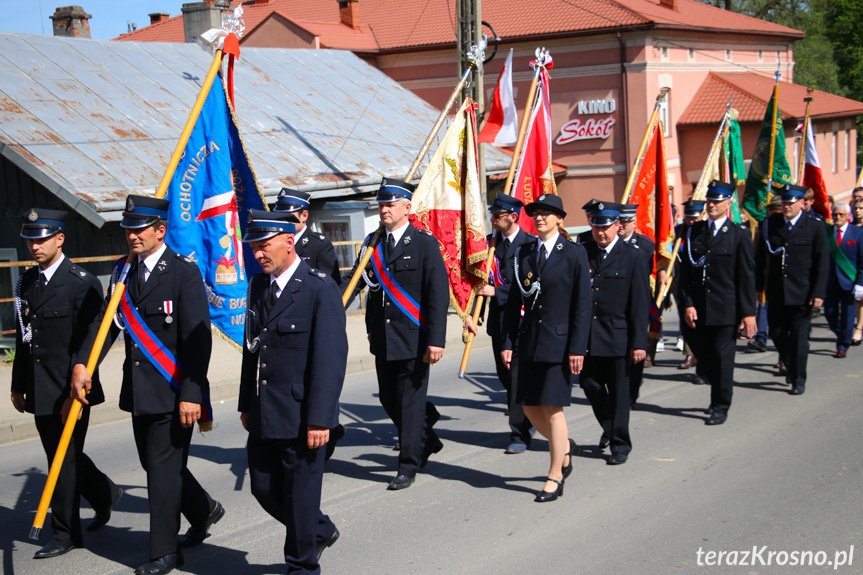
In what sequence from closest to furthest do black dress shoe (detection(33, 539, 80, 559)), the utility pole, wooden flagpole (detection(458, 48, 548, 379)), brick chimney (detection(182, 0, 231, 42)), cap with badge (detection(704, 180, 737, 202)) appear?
black dress shoe (detection(33, 539, 80, 559)) → wooden flagpole (detection(458, 48, 548, 379)) → cap with badge (detection(704, 180, 737, 202)) → the utility pole → brick chimney (detection(182, 0, 231, 42))

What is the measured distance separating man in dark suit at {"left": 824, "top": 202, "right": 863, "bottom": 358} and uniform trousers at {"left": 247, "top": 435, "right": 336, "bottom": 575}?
882 centimetres

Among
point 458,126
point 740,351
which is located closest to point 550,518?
point 458,126

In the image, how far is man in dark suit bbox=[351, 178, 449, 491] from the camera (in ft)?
21.6

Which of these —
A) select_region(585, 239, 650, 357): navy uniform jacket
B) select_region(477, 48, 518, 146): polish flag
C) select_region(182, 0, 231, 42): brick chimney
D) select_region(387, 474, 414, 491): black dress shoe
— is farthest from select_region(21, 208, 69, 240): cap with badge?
select_region(182, 0, 231, 42): brick chimney

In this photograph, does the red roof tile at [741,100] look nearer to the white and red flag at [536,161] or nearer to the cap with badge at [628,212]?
the white and red flag at [536,161]

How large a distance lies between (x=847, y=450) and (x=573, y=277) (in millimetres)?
2822

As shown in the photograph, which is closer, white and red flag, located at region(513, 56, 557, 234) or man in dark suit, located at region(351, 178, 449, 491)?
man in dark suit, located at region(351, 178, 449, 491)

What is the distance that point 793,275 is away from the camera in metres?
9.68

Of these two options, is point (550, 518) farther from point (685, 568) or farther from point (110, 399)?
point (110, 399)

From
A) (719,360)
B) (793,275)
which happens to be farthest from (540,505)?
(793,275)

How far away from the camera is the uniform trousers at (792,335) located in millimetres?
9383

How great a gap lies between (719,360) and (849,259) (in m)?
4.67

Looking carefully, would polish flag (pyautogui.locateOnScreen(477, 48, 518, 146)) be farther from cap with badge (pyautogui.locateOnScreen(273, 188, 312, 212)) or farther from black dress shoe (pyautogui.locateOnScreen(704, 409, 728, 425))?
black dress shoe (pyautogui.locateOnScreen(704, 409, 728, 425))

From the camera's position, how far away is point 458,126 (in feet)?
27.2
